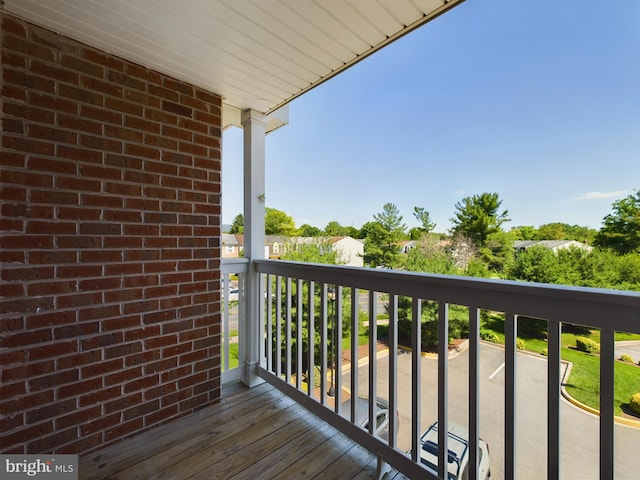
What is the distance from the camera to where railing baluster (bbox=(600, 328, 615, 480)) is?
0.87 meters

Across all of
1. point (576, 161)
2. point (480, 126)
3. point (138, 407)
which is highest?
point (480, 126)

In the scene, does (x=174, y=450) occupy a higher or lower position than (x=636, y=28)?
lower

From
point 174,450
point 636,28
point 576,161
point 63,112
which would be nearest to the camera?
point 636,28

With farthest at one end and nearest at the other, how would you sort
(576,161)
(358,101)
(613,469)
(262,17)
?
(358,101) < (576,161) < (262,17) < (613,469)

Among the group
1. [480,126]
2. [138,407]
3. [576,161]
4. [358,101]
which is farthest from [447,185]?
[138,407]

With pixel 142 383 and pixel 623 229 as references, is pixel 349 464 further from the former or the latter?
pixel 623 229

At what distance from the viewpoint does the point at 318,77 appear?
73.0 inches

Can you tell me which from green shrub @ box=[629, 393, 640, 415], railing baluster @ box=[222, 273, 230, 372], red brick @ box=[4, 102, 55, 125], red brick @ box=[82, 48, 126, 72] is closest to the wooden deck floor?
railing baluster @ box=[222, 273, 230, 372]

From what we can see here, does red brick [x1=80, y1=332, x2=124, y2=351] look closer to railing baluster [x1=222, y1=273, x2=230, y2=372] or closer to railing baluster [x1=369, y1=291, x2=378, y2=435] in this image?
railing baluster [x1=222, y1=273, x2=230, y2=372]

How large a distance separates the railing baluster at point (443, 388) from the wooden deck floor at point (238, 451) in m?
0.33

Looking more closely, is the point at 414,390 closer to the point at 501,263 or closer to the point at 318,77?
the point at 318,77

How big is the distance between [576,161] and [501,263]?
5.49 meters

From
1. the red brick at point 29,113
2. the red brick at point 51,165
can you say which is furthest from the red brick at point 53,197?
the red brick at point 29,113
